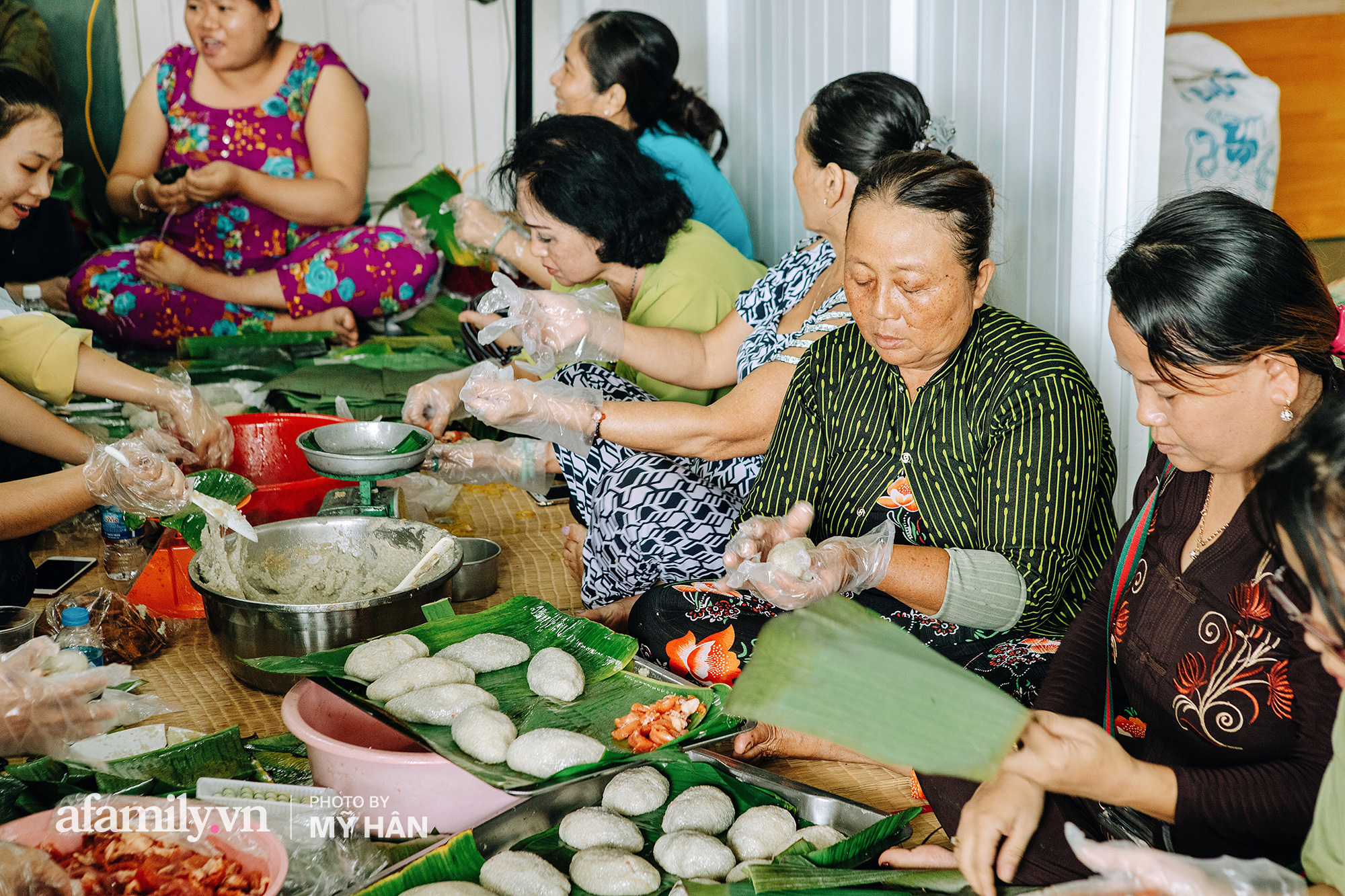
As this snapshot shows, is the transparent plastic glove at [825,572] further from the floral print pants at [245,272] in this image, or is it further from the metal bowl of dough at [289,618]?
the floral print pants at [245,272]

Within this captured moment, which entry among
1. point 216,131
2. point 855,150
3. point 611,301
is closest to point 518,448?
point 611,301

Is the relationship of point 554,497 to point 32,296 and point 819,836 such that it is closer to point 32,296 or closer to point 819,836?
point 819,836

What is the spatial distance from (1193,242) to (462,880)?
117 cm

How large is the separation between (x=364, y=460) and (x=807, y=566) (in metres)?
1.01

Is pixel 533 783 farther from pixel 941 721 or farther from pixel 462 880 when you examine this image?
pixel 941 721

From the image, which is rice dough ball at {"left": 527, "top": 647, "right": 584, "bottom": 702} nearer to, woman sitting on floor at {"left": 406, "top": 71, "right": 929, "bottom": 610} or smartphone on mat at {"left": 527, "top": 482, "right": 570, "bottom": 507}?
woman sitting on floor at {"left": 406, "top": 71, "right": 929, "bottom": 610}

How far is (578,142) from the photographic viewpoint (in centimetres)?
279

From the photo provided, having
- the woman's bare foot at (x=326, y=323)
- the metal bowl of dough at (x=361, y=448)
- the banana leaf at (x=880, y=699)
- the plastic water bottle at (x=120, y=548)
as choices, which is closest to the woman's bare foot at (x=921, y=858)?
the banana leaf at (x=880, y=699)

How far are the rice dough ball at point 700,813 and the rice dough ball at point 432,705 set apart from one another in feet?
1.11

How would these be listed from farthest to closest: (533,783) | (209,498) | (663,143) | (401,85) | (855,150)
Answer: (401,85) < (663,143) < (855,150) < (209,498) < (533,783)

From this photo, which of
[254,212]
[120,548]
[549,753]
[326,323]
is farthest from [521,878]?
[254,212]

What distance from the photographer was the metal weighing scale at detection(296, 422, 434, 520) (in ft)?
7.30

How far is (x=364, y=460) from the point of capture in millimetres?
2215

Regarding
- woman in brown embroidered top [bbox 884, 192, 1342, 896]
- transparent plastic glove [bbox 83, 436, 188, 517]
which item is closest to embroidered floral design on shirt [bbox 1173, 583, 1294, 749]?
woman in brown embroidered top [bbox 884, 192, 1342, 896]
